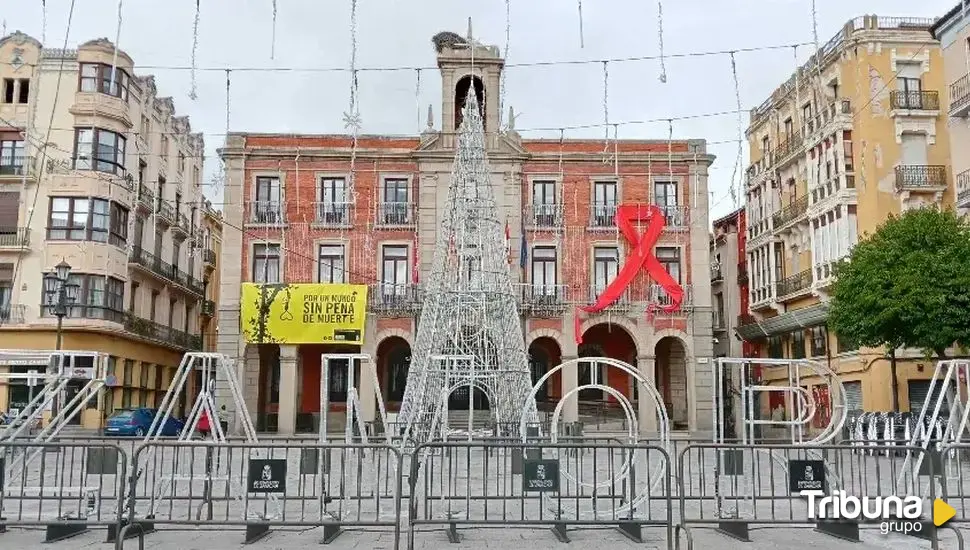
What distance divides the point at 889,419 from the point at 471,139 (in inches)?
522

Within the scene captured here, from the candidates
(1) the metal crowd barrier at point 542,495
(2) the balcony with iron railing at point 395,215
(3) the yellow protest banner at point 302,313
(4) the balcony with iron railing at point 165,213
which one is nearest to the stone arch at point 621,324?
(2) the balcony with iron railing at point 395,215

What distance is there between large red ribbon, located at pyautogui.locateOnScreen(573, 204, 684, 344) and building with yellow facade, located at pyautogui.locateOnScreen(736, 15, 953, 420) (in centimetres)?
572

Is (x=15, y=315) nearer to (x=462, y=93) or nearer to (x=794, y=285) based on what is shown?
(x=462, y=93)

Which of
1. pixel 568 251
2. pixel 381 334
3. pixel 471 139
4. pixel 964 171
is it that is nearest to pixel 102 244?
pixel 381 334

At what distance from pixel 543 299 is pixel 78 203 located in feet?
60.1

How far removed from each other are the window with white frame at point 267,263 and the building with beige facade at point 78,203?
4.18m

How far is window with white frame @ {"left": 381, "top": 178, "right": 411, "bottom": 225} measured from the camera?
33.7 metres

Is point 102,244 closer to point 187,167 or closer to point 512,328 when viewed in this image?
point 187,167

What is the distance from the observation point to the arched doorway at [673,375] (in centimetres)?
3491

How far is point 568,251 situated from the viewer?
33.7 m

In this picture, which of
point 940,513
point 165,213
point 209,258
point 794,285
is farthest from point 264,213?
point 940,513

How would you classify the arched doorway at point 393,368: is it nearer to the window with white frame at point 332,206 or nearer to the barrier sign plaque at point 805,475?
the window with white frame at point 332,206

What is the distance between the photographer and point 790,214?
35.7 meters

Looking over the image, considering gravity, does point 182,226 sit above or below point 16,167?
below
